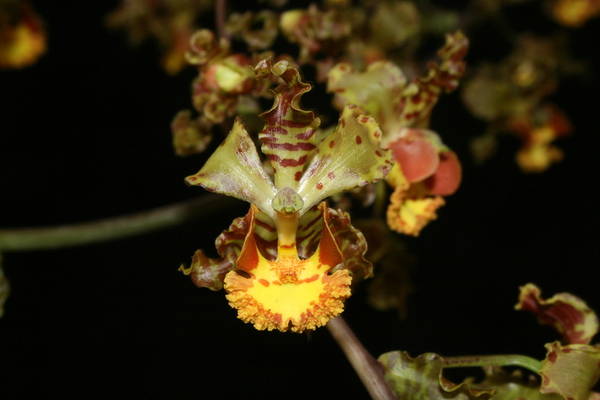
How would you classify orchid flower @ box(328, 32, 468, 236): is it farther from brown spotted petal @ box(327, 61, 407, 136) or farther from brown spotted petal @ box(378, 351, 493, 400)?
brown spotted petal @ box(378, 351, 493, 400)

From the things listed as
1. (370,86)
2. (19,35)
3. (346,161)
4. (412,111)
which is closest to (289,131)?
(346,161)

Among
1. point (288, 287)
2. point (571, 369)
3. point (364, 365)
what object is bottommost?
point (571, 369)

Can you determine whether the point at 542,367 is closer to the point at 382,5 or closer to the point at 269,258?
the point at 269,258

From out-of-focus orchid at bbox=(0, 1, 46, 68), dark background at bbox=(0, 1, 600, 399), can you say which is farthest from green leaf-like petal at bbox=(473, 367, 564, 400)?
out-of-focus orchid at bbox=(0, 1, 46, 68)

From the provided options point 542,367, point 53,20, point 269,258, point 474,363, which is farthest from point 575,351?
point 53,20

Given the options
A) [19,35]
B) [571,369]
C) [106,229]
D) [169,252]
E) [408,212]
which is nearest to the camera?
[571,369]

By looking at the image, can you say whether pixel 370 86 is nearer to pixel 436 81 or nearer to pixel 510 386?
pixel 436 81
